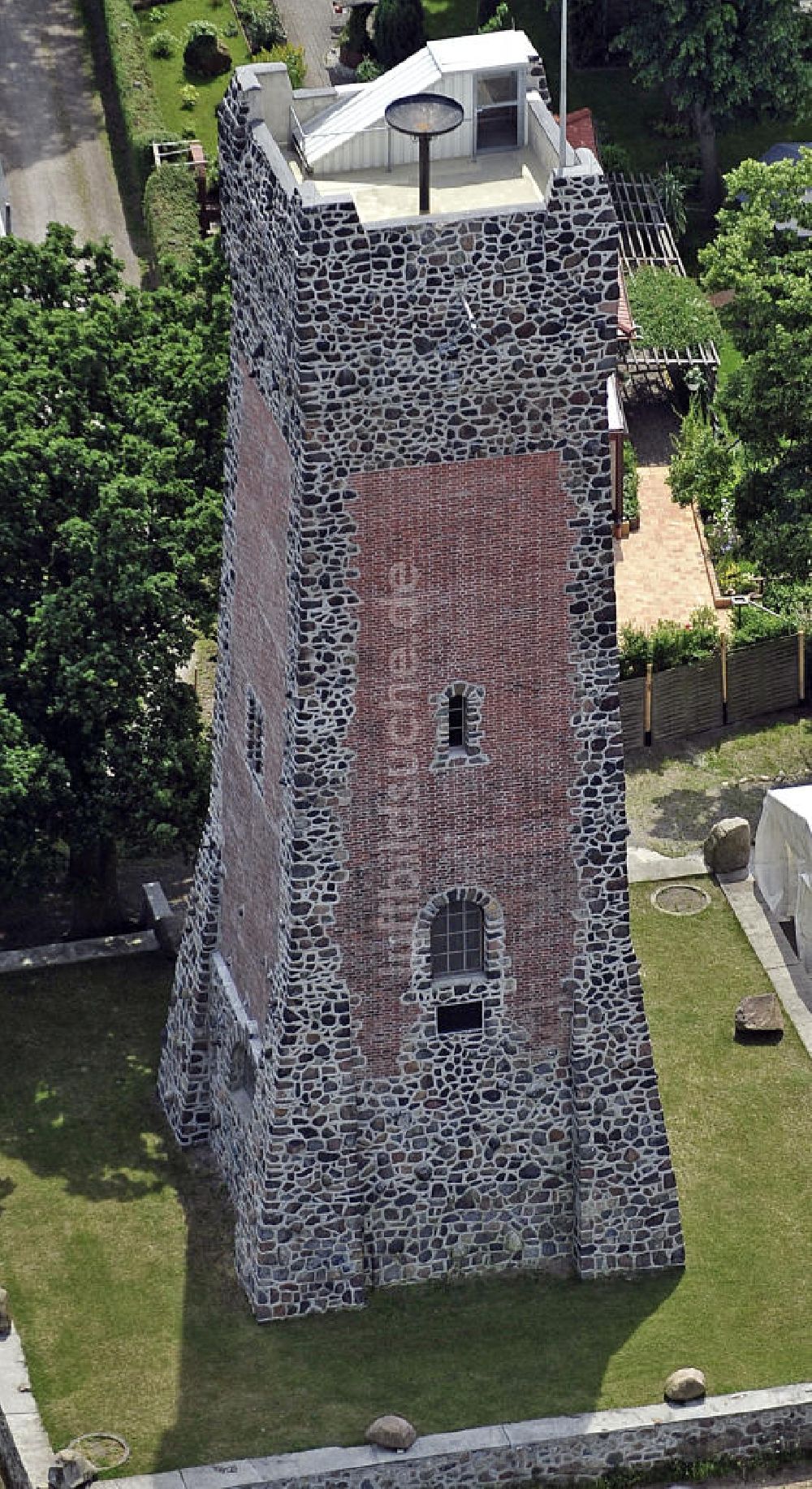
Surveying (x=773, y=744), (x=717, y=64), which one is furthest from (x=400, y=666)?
(x=717, y=64)

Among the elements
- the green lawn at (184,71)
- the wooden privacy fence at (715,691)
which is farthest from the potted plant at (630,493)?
the green lawn at (184,71)

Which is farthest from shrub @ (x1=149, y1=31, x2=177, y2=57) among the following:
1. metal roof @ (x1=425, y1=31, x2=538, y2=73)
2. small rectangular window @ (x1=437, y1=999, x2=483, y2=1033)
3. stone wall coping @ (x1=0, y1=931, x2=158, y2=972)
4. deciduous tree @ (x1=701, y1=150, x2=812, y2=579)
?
A: small rectangular window @ (x1=437, y1=999, x2=483, y2=1033)

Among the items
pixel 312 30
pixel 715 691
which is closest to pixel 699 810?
pixel 715 691

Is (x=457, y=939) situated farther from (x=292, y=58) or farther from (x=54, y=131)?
(x=54, y=131)

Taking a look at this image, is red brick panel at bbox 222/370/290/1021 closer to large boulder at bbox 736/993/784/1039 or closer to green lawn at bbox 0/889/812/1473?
green lawn at bbox 0/889/812/1473

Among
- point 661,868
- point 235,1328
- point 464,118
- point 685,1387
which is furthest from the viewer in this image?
point 661,868

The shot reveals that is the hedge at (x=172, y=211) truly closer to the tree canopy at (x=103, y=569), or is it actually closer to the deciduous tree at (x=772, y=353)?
the deciduous tree at (x=772, y=353)
